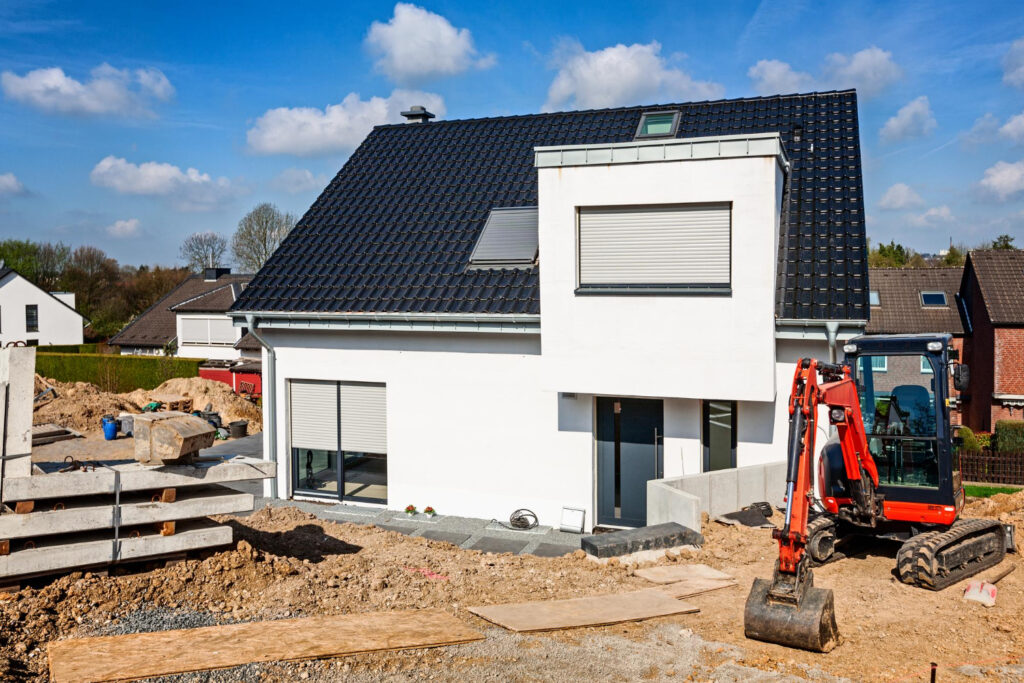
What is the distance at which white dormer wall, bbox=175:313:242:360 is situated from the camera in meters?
42.1

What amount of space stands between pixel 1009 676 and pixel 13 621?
7812 mm

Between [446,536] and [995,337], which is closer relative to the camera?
[446,536]

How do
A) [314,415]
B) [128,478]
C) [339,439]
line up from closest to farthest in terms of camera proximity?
1. [128,478]
2. [339,439]
3. [314,415]

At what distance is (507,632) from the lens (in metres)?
7.13

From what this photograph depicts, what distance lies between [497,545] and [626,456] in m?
2.35

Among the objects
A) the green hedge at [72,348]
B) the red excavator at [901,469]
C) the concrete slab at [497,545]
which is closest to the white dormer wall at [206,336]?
the green hedge at [72,348]

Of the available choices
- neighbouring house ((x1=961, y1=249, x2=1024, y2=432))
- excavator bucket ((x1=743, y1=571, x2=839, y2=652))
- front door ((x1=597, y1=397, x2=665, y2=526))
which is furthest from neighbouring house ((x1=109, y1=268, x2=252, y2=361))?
excavator bucket ((x1=743, y1=571, x2=839, y2=652))

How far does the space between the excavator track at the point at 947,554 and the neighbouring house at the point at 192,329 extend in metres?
35.5

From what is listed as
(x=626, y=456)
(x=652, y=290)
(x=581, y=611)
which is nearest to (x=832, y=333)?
(x=652, y=290)

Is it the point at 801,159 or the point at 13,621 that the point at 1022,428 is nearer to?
the point at 801,159

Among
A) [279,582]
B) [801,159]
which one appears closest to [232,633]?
[279,582]

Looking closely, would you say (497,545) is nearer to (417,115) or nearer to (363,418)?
(363,418)

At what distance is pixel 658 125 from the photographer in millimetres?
15789

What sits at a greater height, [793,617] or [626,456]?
[626,456]
